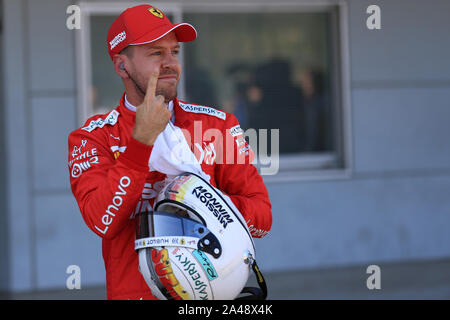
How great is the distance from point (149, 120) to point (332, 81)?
214 inches

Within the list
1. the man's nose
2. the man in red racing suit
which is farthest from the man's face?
the man in red racing suit

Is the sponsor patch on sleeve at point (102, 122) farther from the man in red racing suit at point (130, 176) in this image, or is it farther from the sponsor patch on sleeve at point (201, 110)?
the sponsor patch on sleeve at point (201, 110)

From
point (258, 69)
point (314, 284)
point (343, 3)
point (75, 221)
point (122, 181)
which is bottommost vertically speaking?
point (314, 284)

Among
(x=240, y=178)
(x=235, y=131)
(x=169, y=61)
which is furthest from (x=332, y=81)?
(x=169, y=61)

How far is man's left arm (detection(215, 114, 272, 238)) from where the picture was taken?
2.44m

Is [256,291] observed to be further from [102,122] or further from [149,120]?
[102,122]

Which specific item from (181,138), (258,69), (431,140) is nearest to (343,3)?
(258,69)

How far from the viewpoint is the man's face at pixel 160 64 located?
2369mm

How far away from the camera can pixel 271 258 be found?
269 inches

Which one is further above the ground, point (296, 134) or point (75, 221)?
point (296, 134)

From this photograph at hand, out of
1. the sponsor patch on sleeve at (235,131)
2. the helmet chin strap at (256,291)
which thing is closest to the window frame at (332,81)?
the sponsor patch on sleeve at (235,131)

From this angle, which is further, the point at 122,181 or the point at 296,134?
the point at 296,134
